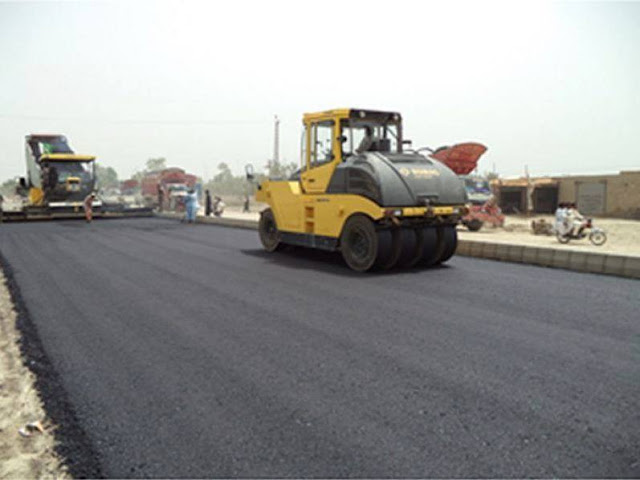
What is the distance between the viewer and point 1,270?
903 cm

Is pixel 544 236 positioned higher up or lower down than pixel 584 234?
lower down

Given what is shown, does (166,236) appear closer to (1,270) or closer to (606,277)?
(1,270)

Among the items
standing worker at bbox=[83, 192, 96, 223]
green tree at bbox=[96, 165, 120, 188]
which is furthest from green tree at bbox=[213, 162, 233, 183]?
standing worker at bbox=[83, 192, 96, 223]

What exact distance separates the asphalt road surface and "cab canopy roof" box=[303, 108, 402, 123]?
3.08m

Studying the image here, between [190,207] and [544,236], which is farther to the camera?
[190,207]

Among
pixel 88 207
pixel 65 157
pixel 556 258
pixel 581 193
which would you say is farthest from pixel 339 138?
pixel 581 193

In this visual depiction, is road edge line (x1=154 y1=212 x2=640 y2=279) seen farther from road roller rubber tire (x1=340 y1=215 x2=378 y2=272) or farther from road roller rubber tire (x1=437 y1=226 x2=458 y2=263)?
road roller rubber tire (x1=340 y1=215 x2=378 y2=272)

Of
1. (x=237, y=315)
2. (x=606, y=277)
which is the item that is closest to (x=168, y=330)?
(x=237, y=315)

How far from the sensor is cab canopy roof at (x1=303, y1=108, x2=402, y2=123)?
8977 millimetres

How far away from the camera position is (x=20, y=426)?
3.20 metres

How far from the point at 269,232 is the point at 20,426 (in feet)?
26.3

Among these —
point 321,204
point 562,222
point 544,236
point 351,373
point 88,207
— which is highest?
point 321,204

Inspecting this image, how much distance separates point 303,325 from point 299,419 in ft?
6.81

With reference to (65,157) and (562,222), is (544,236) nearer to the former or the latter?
Result: (562,222)
